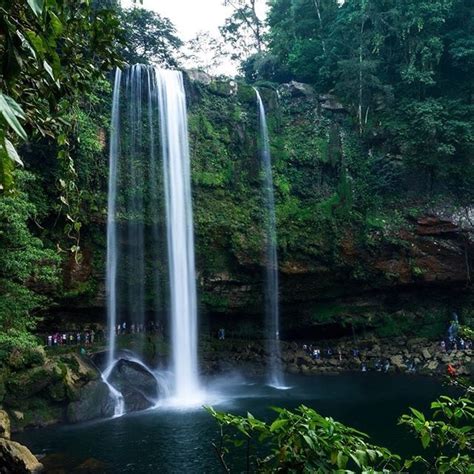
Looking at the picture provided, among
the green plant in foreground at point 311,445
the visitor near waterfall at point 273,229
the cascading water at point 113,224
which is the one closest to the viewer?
the green plant in foreground at point 311,445

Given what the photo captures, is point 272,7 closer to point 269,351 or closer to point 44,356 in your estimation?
point 269,351

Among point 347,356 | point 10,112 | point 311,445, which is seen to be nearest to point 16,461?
point 311,445

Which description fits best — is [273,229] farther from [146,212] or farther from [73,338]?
[73,338]

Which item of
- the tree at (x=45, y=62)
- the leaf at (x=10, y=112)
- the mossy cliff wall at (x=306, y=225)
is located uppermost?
the mossy cliff wall at (x=306, y=225)

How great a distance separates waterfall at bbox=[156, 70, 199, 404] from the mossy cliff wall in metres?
0.52

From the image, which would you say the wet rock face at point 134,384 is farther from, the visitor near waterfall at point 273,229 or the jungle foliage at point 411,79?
the jungle foliage at point 411,79

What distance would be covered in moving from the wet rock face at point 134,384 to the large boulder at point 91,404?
0.70m

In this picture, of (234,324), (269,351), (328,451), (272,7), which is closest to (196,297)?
(234,324)

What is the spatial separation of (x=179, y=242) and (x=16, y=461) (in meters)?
11.4

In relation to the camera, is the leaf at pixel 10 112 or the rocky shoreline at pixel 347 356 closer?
the leaf at pixel 10 112

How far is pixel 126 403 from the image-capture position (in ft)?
45.9

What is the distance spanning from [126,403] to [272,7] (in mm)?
26194

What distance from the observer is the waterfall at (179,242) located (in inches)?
749

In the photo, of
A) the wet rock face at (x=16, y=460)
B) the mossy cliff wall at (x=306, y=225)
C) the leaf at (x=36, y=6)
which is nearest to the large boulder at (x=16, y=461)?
the wet rock face at (x=16, y=460)
